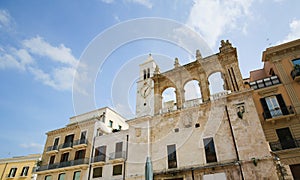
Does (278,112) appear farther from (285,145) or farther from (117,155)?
(117,155)

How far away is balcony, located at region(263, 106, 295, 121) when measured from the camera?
16.0 meters

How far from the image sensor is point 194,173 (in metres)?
14.2

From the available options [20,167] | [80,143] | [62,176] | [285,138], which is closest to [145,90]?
[80,143]

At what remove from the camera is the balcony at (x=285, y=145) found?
49.1 ft

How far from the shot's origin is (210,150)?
14.6 meters

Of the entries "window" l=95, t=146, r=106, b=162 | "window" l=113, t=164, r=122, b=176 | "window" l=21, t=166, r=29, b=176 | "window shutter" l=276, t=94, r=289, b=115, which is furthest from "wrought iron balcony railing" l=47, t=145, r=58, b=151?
"window shutter" l=276, t=94, r=289, b=115

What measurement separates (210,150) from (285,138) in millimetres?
6453

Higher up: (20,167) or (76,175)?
(20,167)

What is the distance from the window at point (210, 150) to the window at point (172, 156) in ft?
8.34

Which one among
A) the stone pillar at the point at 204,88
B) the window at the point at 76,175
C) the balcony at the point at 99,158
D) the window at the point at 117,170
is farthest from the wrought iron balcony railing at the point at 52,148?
the stone pillar at the point at 204,88

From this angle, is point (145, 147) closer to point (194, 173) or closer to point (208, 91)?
point (194, 173)

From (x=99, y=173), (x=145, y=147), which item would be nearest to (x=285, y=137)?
(x=145, y=147)

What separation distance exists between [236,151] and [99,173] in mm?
13890

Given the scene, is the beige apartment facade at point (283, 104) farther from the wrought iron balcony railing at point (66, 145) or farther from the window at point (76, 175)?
the wrought iron balcony railing at point (66, 145)
